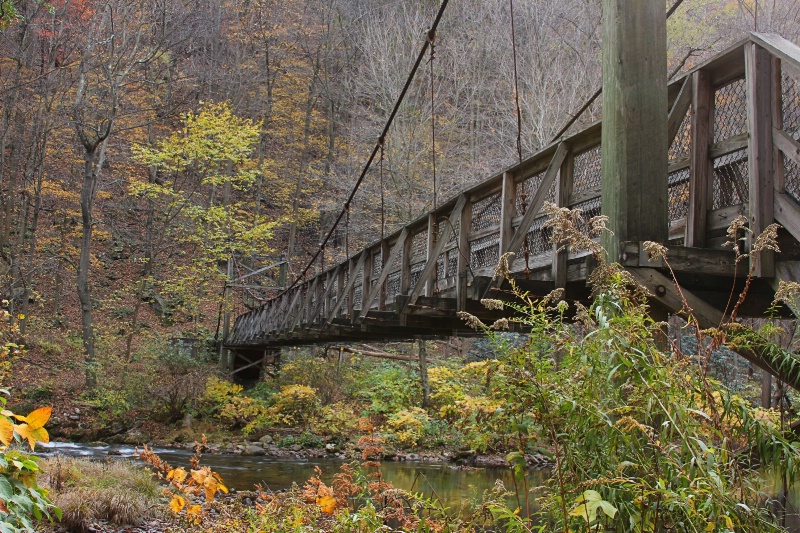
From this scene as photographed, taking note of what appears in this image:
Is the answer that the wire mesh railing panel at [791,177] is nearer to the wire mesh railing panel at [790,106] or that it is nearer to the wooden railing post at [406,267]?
the wire mesh railing panel at [790,106]

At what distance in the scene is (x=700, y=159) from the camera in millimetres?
3117

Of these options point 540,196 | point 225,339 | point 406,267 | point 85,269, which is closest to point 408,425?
point 406,267

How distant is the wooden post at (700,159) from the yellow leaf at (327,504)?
1.88m

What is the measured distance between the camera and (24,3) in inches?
572

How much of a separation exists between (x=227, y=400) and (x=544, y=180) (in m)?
11.4

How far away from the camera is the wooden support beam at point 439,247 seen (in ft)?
18.2

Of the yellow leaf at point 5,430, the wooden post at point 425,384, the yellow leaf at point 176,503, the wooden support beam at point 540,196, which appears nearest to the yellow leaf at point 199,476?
the yellow leaf at point 176,503

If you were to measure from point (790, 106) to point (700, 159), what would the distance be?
1.32 ft

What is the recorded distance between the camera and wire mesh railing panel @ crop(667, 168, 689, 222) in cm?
340

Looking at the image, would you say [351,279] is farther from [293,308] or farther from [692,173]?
[692,173]

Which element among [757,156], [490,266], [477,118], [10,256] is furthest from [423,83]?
[757,156]

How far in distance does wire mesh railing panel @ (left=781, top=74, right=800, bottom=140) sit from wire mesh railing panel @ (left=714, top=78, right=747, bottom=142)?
183mm

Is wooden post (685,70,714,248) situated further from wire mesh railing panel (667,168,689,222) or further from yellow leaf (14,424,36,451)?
yellow leaf (14,424,36,451)

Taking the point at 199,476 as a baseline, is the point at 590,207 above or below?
above
